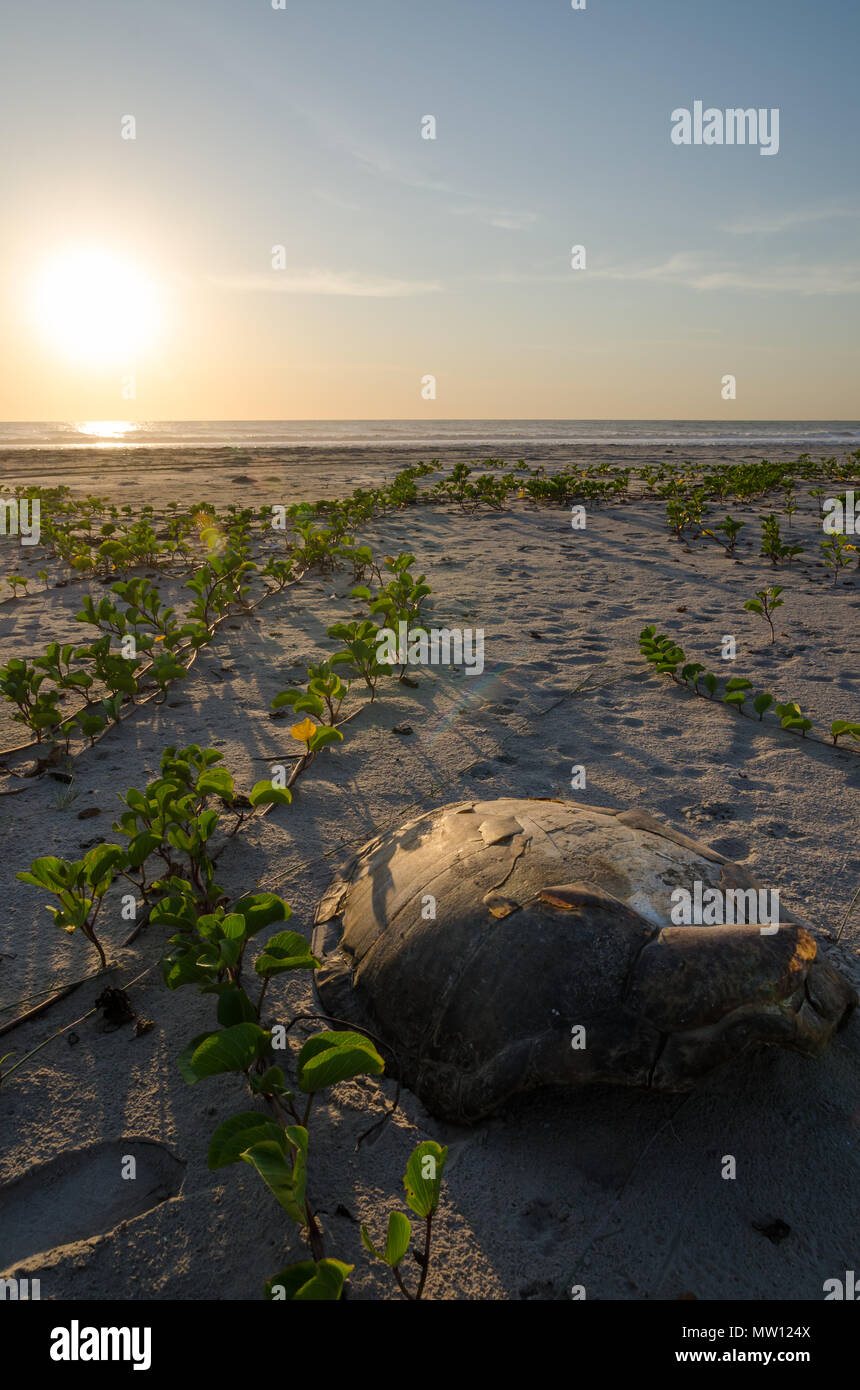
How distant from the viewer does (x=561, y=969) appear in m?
1.91

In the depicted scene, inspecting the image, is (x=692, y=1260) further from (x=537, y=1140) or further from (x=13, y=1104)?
(x=13, y=1104)

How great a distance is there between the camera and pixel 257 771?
12.6ft

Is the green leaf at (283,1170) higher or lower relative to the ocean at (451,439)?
lower

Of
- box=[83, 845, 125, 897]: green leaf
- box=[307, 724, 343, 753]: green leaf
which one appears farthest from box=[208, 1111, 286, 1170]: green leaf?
box=[307, 724, 343, 753]: green leaf

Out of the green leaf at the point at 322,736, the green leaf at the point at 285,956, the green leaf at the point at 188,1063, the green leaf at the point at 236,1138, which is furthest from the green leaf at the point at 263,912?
the green leaf at the point at 322,736

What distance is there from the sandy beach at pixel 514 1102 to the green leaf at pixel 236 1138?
1.20 ft

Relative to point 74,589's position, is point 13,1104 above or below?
below

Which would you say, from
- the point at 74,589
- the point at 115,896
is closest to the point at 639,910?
the point at 115,896

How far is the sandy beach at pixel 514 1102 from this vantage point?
1704 mm

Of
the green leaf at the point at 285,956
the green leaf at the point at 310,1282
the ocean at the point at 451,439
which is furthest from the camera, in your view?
the ocean at the point at 451,439

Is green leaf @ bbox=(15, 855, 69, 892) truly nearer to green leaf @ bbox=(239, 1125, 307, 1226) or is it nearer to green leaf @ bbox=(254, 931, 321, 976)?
green leaf @ bbox=(254, 931, 321, 976)

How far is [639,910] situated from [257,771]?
2.36 metres

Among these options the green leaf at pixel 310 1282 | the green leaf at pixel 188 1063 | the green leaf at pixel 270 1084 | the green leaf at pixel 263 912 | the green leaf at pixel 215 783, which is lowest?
the green leaf at pixel 310 1282

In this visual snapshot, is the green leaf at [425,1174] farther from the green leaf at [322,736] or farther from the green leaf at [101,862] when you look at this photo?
the green leaf at [322,736]
